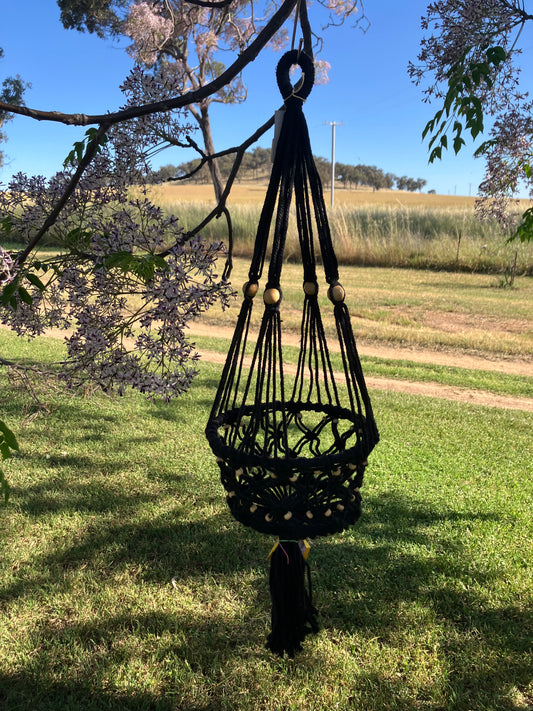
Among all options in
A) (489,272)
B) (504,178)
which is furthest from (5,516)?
(489,272)

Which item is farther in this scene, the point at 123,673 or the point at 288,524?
the point at 123,673

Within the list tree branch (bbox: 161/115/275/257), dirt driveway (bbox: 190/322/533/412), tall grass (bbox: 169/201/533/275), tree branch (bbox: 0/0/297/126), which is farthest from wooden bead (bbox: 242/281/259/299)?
tall grass (bbox: 169/201/533/275)

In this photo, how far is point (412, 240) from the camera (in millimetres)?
16875

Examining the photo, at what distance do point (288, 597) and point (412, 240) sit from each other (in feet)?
53.7

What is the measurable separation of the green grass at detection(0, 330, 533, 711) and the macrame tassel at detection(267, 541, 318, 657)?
0.51 m

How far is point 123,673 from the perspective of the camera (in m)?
2.16

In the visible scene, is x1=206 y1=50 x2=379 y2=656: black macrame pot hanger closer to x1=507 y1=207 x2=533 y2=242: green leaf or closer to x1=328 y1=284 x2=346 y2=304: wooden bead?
x1=328 y1=284 x2=346 y2=304: wooden bead

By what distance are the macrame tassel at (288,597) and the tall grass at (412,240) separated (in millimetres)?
13572

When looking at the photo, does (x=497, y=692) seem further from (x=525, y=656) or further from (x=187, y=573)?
(x=187, y=573)

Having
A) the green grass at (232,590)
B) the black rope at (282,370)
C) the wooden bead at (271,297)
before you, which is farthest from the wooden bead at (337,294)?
the green grass at (232,590)

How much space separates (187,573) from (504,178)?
3.06m

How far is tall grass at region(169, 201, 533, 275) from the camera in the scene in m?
15.2

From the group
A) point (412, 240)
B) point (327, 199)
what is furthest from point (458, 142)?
point (327, 199)

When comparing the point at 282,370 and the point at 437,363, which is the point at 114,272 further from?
the point at 437,363
